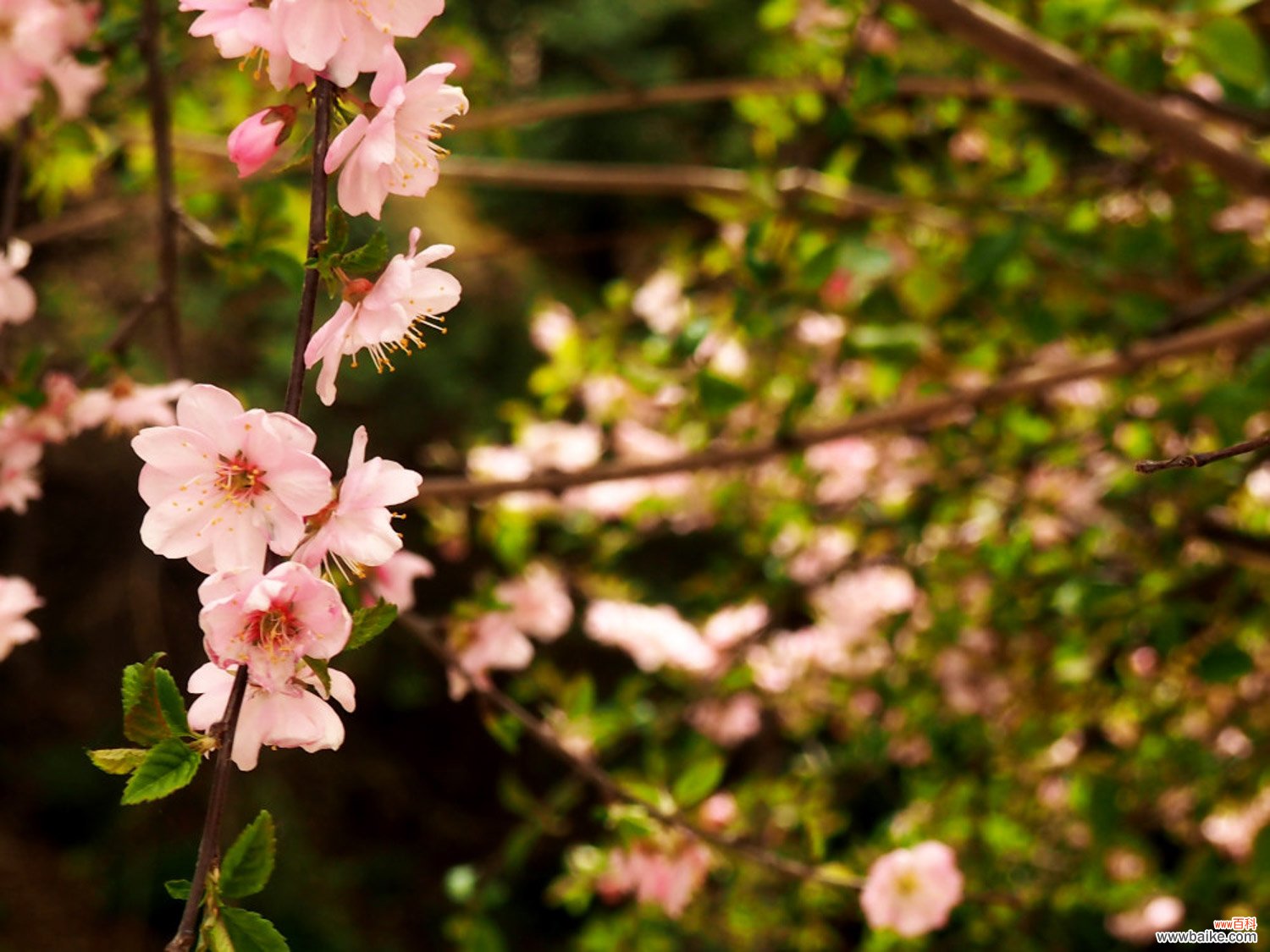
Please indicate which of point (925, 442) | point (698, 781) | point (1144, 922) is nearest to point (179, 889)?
point (698, 781)

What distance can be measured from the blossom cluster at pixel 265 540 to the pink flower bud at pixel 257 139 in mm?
118

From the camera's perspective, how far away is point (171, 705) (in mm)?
488

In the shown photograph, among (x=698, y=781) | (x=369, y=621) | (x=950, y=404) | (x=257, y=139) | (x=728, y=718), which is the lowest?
(x=728, y=718)

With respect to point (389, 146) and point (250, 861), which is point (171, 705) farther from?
point (389, 146)

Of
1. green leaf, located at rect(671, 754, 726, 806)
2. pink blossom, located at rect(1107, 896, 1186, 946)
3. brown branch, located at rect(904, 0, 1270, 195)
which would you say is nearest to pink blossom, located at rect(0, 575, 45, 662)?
green leaf, located at rect(671, 754, 726, 806)

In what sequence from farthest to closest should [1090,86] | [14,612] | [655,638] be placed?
[655,638] → [1090,86] → [14,612]

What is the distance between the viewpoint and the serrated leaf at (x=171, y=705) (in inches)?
19.1

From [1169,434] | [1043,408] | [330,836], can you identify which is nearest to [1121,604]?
[1169,434]

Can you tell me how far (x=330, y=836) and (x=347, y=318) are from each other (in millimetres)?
3553

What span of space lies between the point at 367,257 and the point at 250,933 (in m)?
0.28

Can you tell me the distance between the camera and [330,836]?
147 inches

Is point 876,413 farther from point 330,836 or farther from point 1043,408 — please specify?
point 330,836

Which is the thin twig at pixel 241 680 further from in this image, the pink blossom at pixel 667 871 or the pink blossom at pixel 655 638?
the pink blossom at pixel 655 638

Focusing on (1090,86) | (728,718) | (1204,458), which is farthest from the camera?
(728,718)
